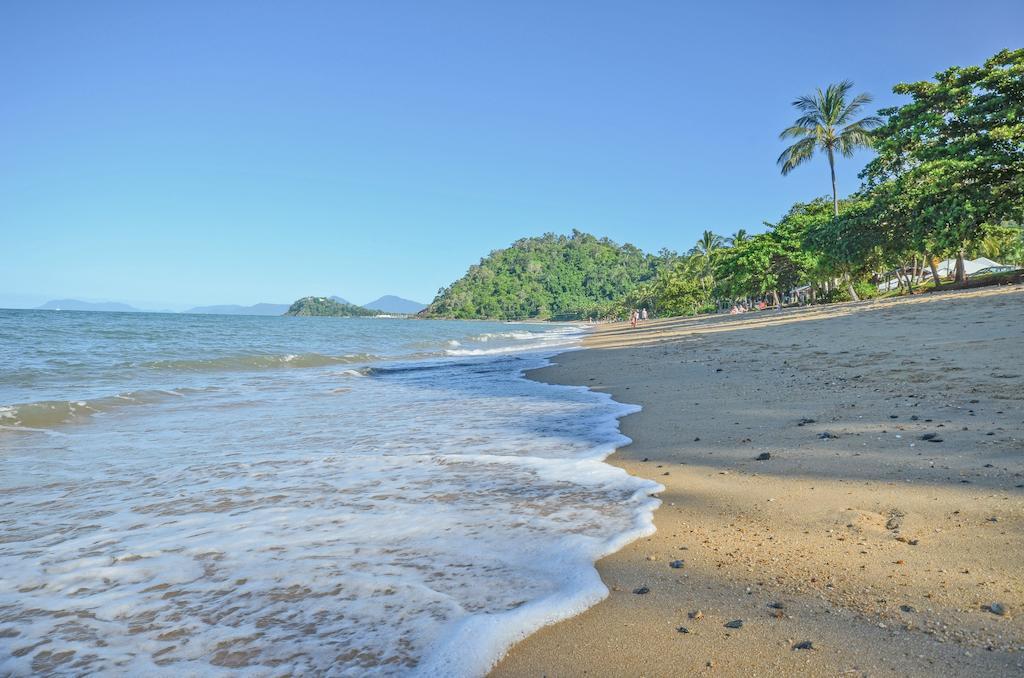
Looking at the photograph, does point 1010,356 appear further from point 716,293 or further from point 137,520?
point 716,293

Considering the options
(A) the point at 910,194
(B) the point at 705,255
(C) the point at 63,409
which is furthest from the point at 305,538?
(B) the point at 705,255

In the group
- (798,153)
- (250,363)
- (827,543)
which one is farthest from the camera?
(798,153)

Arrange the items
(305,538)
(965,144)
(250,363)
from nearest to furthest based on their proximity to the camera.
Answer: (305,538)
(965,144)
(250,363)

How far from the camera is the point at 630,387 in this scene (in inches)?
411

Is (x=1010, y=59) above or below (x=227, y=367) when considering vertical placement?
above

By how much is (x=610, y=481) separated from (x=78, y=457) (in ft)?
19.9

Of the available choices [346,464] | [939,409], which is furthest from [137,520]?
[939,409]

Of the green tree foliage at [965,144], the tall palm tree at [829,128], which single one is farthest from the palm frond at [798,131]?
the green tree foliage at [965,144]

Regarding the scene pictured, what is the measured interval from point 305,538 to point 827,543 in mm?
3043

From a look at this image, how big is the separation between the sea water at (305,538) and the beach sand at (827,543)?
313mm

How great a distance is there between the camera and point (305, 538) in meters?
3.45

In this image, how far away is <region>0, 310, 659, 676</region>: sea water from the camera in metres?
2.31

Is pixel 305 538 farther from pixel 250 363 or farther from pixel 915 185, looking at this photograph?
pixel 915 185

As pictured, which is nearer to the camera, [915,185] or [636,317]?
[915,185]
